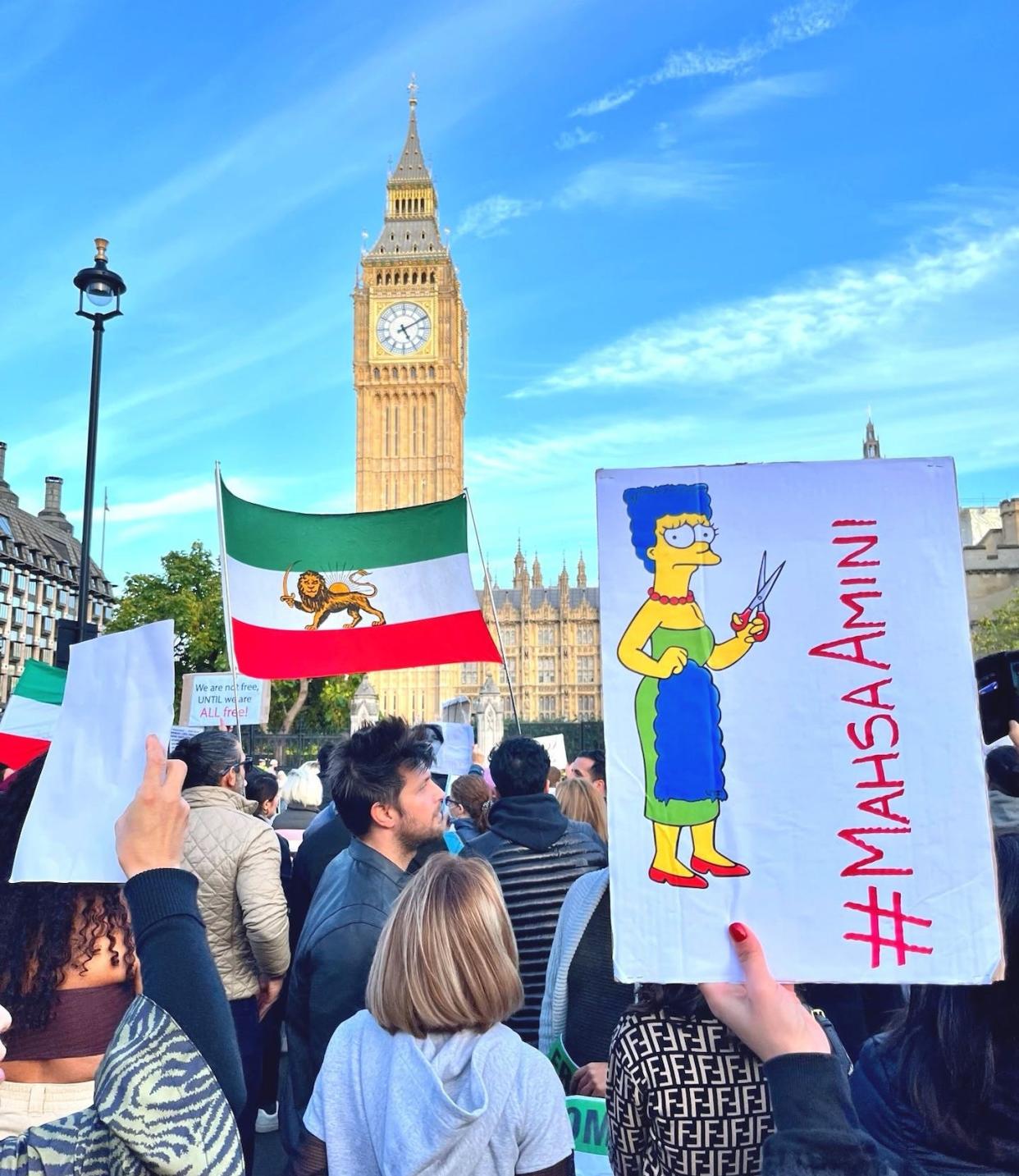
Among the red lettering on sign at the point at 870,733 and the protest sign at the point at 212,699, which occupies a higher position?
the protest sign at the point at 212,699

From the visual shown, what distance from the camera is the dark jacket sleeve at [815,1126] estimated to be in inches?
52.1

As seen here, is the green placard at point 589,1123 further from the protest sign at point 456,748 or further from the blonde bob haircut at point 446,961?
the protest sign at point 456,748

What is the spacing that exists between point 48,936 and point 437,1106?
763mm

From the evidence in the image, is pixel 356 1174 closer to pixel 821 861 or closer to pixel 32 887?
pixel 32 887

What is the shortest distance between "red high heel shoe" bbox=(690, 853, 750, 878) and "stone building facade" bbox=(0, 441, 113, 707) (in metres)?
53.8

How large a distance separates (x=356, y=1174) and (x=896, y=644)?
55.1 inches

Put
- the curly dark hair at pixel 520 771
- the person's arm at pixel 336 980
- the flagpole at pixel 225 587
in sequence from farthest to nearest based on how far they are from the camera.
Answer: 1. the flagpole at pixel 225 587
2. the curly dark hair at pixel 520 771
3. the person's arm at pixel 336 980

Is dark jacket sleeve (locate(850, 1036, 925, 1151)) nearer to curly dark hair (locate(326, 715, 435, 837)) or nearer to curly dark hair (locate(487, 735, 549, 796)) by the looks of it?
curly dark hair (locate(326, 715, 435, 837))

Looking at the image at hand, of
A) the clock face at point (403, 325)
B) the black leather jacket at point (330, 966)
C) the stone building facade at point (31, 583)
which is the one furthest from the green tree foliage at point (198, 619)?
the black leather jacket at point (330, 966)

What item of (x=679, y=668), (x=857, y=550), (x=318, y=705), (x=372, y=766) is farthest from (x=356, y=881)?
(x=318, y=705)

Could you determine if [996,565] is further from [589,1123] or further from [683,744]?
[683,744]

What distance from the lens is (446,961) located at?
1.93 metres

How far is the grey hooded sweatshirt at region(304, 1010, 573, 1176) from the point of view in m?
1.78

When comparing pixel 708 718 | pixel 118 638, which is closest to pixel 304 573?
pixel 118 638
